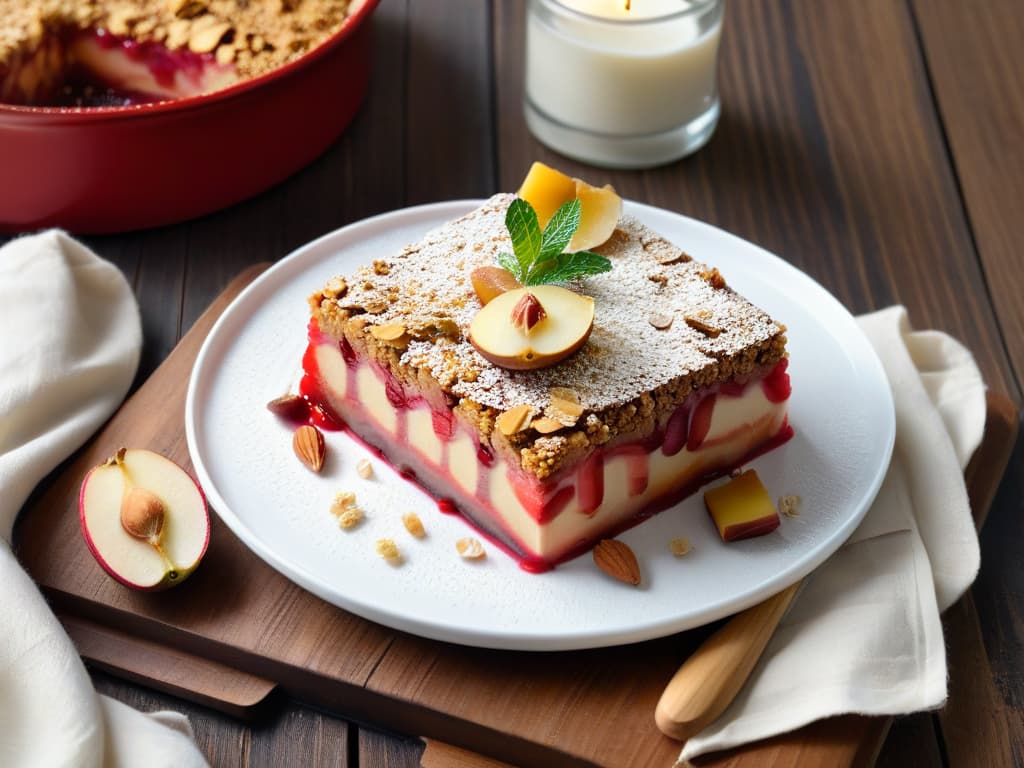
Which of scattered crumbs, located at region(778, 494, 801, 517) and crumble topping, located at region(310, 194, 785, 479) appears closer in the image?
crumble topping, located at region(310, 194, 785, 479)

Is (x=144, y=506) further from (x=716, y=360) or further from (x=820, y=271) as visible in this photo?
(x=820, y=271)

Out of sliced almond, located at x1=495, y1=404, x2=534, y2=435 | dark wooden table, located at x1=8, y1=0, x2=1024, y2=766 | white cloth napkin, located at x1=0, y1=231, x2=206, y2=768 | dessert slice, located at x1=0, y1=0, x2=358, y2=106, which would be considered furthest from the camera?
dessert slice, located at x1=0, y1=0, x2=358, y2=106

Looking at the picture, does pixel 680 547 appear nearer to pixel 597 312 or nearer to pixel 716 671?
pixel 716 671

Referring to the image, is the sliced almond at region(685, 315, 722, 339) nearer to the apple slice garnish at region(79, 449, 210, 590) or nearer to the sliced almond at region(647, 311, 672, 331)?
the sliced almond at region(647, 311, 672, 331)

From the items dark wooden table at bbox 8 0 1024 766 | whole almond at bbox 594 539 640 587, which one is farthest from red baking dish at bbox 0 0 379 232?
→ whole almond at bbox 594 539 640 587

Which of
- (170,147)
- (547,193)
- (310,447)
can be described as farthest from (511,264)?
(170,147)

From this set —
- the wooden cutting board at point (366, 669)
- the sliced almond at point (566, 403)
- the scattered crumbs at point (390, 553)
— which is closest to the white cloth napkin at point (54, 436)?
the wooden cutting board at point (366, 669)

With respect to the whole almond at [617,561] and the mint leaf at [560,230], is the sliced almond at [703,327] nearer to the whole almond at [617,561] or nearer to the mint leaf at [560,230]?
the mint leaf at [560,230]
